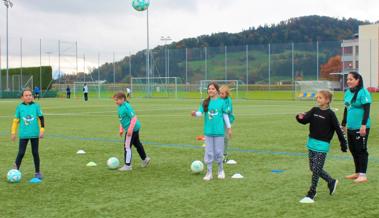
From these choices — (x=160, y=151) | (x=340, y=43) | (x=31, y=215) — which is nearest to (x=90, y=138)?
(x=160, y=151)

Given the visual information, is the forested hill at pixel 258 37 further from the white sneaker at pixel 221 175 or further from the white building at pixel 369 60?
the white sneaker at pixel 221 175

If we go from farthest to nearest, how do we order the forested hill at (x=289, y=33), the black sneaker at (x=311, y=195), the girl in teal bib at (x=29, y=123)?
the forested hill at (x=289, y=33), the girl in teal bib at (x=29, y=123), the black sneaker at (x=311, y=195)

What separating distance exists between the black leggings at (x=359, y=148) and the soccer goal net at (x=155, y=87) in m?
55.7

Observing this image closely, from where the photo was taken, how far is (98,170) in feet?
34.2

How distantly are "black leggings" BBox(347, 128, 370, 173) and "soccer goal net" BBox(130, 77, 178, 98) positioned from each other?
55.7 m

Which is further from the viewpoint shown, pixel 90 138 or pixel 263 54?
pixel 263 54

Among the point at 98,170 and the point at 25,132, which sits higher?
the point at 25,132

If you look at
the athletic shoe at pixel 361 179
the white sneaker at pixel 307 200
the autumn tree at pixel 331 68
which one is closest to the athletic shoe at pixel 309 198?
the white sneaker at pixel 307 200

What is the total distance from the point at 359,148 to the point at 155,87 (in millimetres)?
58900

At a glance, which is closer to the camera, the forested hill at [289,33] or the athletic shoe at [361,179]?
the athletic shoe at [361,179]

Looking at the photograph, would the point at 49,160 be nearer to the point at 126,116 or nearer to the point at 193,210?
the point at 126,116

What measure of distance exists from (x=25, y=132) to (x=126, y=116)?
2022mm

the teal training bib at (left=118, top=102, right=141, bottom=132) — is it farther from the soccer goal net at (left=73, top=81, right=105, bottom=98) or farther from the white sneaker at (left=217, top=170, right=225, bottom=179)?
the soccer goal net at (left=73, top=81, right=105, bottom=98)

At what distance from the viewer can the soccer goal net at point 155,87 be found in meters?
66.6
